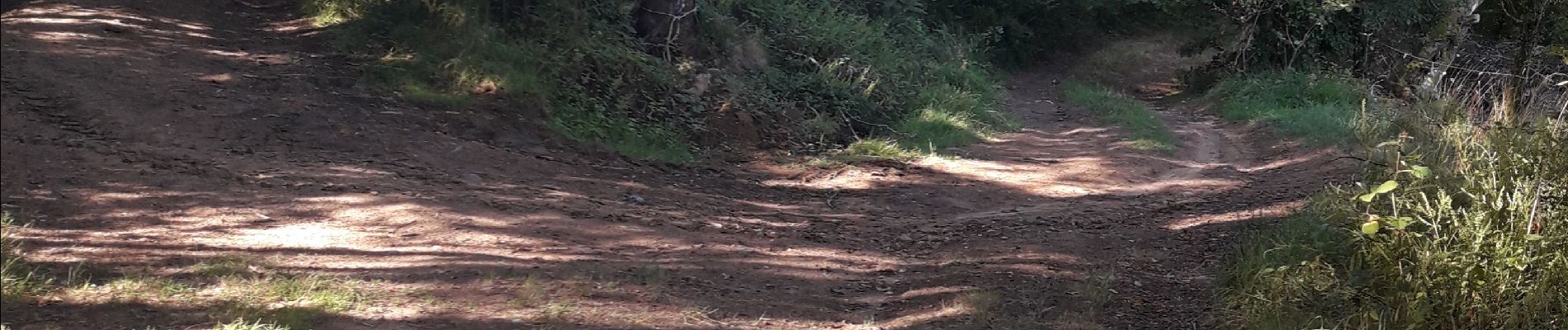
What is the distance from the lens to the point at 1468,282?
14.0 ft

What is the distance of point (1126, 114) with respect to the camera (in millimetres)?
13547

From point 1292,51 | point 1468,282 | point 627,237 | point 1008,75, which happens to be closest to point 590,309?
point 627,237

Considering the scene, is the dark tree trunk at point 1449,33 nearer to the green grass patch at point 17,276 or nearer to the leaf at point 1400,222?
the leaf at point 1400,222

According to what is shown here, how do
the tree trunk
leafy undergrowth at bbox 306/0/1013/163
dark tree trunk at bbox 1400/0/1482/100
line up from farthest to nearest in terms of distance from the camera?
dark tree trunk at bbox 1400/0/1482/100 < leafy undergrowth at bbox 306/0/1013/163 < the tree trunk

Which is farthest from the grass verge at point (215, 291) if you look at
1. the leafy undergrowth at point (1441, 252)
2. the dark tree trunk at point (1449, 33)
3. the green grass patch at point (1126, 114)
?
the dark tree trunk at point (1449, 33)

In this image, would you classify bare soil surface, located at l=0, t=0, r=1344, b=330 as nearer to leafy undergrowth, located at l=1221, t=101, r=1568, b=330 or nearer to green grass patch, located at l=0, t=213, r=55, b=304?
green grass patch, located at l=0, t=213, r=55, b=304

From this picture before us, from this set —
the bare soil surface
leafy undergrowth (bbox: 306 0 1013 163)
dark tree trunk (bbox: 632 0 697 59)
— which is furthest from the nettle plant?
dark tree trunk (bbox: 632 0 697 59)

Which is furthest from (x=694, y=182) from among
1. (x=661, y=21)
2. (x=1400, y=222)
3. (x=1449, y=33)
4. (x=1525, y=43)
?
(x=1449, y=33)

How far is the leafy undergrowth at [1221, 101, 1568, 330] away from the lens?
4258mm

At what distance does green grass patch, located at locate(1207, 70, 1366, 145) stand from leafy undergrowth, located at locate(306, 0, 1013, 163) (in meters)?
2.73

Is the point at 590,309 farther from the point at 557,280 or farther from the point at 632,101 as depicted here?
the point at 632,101

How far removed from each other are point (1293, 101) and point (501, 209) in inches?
396

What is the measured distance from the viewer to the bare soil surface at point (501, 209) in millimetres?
5148

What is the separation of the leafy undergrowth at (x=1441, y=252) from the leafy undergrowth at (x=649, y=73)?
508cm
